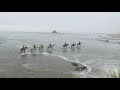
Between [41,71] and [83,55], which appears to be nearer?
[41,71]

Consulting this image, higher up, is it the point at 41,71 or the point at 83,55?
the point at 83,55

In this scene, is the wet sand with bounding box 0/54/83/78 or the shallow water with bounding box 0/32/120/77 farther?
the shallow water with bounding box 0/32/120/77

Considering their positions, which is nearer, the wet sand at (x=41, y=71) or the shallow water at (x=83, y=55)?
the wet sand at (x=41, y=71)

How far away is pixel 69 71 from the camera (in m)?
10.7
